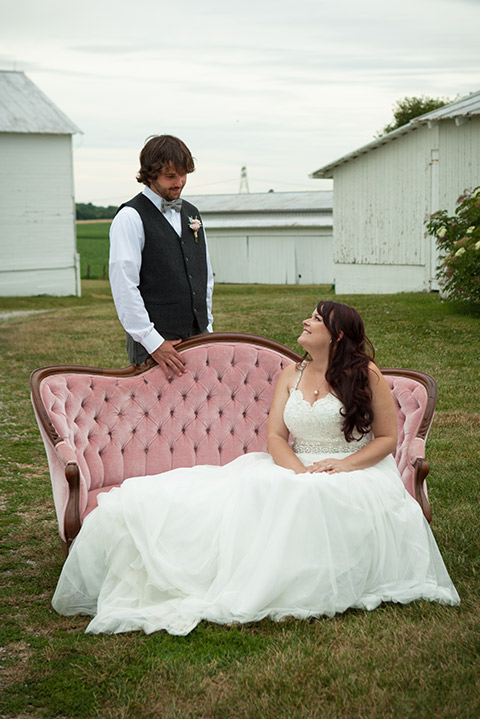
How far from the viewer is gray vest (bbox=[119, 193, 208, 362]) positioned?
16.2ft

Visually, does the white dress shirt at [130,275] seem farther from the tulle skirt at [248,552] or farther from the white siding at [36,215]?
the white siding at [36,215]

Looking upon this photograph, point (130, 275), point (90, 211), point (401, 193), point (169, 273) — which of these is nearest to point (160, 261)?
point (169, 273)

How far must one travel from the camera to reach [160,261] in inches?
195

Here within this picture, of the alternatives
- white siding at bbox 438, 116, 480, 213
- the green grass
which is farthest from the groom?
white siding at bbox 438, 116, 480, 213

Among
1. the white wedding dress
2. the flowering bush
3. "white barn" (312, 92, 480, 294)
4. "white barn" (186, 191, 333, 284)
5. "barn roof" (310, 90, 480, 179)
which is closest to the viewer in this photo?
the white wedding dress

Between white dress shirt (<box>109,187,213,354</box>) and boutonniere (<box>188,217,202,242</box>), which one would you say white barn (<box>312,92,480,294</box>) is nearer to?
boutonniere (<box>188,217,202,242</box>)

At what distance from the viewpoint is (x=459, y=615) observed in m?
3.82

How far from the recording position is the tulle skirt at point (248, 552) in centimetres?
377

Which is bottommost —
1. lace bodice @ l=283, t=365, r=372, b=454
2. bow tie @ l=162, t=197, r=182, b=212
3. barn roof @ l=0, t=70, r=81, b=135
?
lace bodice @ l=283, t=365, r=372, b=454

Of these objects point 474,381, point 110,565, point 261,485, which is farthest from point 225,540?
point 474,381

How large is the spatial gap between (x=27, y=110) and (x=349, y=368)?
23427 millimetres

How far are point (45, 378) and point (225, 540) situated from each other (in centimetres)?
158

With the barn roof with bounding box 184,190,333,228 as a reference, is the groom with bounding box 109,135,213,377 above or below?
below

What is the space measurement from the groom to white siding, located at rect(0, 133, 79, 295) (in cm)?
2122
